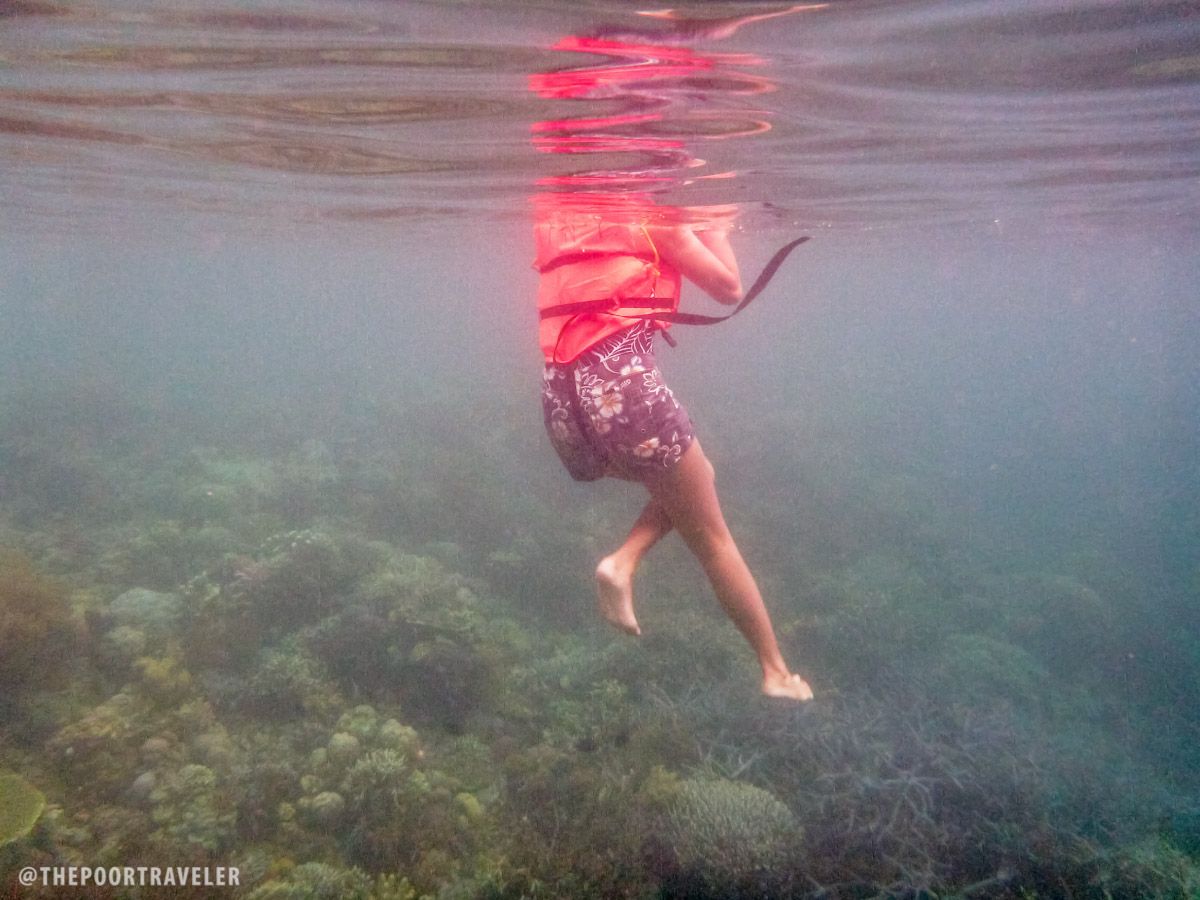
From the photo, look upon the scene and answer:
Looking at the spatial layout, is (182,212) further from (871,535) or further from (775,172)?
(871,535)

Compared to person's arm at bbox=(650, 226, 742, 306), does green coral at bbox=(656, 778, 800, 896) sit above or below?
below

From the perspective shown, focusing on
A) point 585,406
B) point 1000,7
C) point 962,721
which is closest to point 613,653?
point 962,721

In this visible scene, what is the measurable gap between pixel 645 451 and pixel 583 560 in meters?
10.2

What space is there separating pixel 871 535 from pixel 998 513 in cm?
747

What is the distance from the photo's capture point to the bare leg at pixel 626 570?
454cm

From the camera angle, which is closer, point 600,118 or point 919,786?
point 600,118

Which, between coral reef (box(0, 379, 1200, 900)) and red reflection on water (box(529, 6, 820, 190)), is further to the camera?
coral reef (box(0, 379, 1200, 900))

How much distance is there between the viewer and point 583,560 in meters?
13.8

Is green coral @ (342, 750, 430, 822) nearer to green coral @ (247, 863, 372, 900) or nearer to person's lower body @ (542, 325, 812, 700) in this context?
green coral @ (247, 863, 372, 900)

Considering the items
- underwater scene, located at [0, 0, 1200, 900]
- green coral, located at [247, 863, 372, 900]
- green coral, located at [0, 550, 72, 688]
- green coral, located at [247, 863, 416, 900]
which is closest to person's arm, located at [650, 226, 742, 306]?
underwater scene, located at [0, 0, 1200, 900]

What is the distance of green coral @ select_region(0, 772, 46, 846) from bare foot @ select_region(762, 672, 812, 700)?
6746mm

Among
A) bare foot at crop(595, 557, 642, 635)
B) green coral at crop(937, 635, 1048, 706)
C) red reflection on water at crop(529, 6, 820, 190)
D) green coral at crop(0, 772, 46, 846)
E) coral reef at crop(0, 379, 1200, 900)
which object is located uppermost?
red reflection on water at crop(529, 6, 820, 190)

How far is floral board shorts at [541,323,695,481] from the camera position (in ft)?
12.7

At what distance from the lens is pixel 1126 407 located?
46562mm
